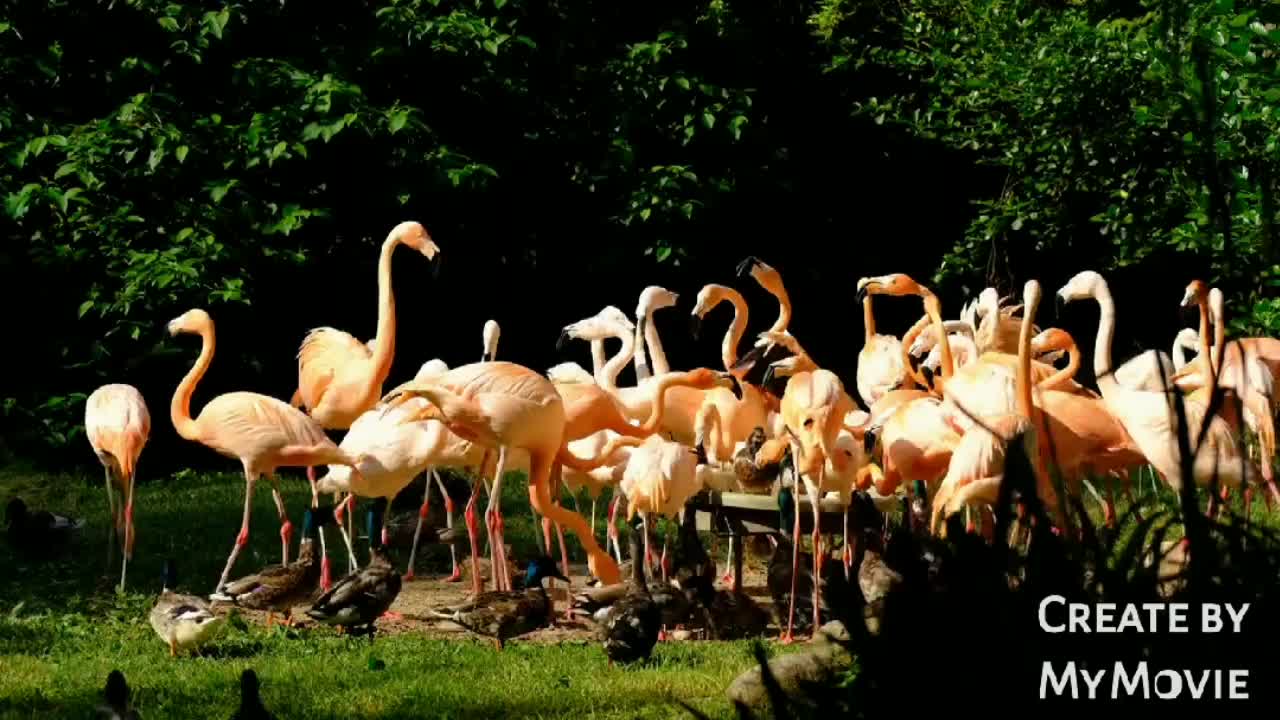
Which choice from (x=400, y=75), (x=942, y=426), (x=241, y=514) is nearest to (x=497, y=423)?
(x=942, y=426)

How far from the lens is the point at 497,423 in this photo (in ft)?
26.6

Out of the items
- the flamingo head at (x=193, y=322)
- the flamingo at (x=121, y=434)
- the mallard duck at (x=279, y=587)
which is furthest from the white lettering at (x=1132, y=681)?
the flamingo head at (x=193, y=322)

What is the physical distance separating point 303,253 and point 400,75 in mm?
1873

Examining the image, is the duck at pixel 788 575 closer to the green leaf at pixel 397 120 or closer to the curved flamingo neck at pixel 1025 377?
the curved flamingo neck at pixel 1025 377

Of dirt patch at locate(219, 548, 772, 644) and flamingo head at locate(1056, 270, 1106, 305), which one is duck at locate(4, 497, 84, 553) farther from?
flamingo head at locate(1056, 270, 1106, 305)

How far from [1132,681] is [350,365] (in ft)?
26.2

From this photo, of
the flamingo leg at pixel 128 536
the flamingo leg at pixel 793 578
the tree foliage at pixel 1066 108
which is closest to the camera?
the flamingo leg at pixel 793 578

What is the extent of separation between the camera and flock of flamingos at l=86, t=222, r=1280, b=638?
25.8 ft

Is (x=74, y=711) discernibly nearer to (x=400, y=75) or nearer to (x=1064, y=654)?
(x=1064, y=654)

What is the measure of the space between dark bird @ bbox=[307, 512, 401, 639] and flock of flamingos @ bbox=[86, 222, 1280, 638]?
843mm

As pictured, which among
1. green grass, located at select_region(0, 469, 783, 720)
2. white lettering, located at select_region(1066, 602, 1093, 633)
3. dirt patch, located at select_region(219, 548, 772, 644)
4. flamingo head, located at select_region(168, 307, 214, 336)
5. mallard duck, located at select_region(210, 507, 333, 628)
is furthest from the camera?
flamingo head, located at select_region(168, 307, 214, 336)

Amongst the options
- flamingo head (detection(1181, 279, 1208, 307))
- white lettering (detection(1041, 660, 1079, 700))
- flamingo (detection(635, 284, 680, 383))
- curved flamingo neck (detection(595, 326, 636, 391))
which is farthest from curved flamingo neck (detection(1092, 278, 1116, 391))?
white lettering (detection(1041, 660, 1079, 700))

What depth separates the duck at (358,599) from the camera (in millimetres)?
7191

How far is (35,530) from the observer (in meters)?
9.64
